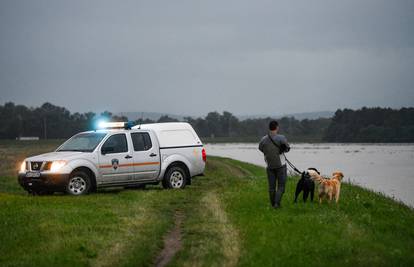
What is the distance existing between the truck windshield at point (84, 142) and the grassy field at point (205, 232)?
2592 mm

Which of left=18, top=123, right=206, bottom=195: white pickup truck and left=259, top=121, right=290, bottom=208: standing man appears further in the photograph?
left=18, top=123, right=206, bottom=195: white pickup truck

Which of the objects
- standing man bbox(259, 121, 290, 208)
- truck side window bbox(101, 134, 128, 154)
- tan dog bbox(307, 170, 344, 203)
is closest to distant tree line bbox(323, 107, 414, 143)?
truck side window bbox(101, 134, 128, 154)

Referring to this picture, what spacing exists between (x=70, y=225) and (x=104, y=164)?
7010 mm

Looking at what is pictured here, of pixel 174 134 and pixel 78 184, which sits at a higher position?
pixel 174 134

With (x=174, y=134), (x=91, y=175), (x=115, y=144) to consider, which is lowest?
(x=91, y=175)

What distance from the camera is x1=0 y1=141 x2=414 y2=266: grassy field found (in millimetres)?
9938

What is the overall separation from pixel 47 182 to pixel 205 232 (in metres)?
7.73

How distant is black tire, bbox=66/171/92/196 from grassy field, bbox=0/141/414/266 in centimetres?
139

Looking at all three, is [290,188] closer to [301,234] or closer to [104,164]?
[104,164]

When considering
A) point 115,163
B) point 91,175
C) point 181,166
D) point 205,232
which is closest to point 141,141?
point 115,163

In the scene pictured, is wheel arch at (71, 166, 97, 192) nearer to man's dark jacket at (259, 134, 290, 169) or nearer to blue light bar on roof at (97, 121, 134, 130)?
blue light bar on roof at (97, 121, 134, 130)

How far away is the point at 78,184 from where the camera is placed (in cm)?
1920

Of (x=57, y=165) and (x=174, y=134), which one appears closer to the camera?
(x=57, y=165)

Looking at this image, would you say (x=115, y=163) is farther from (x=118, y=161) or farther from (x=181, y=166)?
(x=181, y=166)
